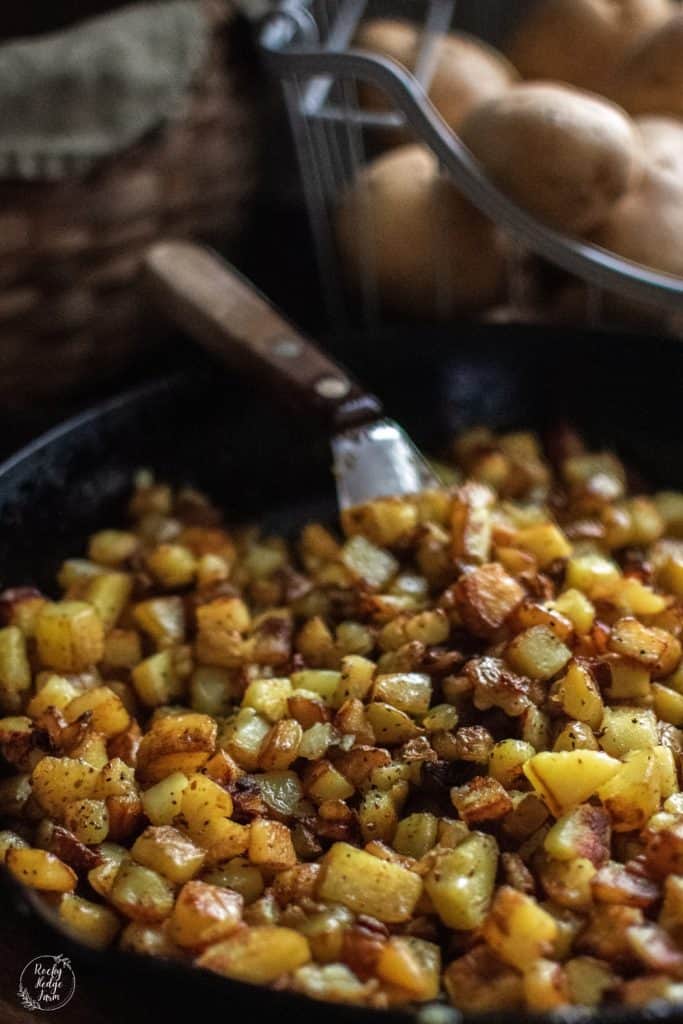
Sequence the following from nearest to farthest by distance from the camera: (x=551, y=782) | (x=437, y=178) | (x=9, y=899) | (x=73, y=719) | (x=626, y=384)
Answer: (x=9, y=899) → (x=551, y=782) → (x=73, y=719) → (x=626, y=384) → (x=437, y=178)

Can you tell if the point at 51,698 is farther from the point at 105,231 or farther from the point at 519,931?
the point at 105,231

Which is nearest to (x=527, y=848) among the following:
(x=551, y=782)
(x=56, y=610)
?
(x=551, y=782)

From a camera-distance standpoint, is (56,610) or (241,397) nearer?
(56,610)

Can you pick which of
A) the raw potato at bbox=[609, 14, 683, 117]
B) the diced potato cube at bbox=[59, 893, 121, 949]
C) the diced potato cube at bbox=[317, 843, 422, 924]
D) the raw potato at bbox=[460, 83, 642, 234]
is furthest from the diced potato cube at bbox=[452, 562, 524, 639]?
the raw potato at bbox=[609, 14, 683, 117]

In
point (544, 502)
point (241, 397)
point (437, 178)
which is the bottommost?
point (544, 502)

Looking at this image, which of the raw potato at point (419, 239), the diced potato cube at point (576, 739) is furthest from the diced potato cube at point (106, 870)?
the raw potato at point (419, 239)

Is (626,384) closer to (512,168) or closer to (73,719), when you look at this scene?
(512,168)

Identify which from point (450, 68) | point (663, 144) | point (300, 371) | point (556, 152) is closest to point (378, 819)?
point (300, 371)
